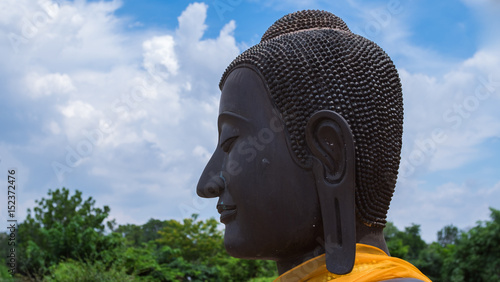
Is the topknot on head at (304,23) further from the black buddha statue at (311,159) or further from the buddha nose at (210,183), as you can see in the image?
the buddha nose at (210,183)

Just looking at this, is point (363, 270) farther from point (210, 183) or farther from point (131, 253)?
point (131, 253)

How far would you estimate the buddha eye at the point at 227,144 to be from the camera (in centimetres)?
307

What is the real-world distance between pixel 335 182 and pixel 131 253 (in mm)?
10529

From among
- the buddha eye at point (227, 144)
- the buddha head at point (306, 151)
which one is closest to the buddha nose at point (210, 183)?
the buddha head at point (306, 151)

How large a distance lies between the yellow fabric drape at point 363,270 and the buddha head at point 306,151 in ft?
0.24

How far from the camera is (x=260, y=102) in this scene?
2.99 meters

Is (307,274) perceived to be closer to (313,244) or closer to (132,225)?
(313,244)

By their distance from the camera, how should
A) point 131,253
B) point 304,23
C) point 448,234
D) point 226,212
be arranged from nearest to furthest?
point 226,212 < point 304,23 < point 131,253 < point 448,234

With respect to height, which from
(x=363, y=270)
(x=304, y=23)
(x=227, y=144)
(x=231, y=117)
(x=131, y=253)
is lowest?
(x=363, y=270)

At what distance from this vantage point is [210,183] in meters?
3.05

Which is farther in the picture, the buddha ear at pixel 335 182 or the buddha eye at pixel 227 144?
the buddha eye at pixel 227 144

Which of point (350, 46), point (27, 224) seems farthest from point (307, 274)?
point (27, 224)

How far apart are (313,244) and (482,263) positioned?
39.4 feet

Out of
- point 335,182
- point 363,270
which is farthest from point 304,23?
point 363,270
